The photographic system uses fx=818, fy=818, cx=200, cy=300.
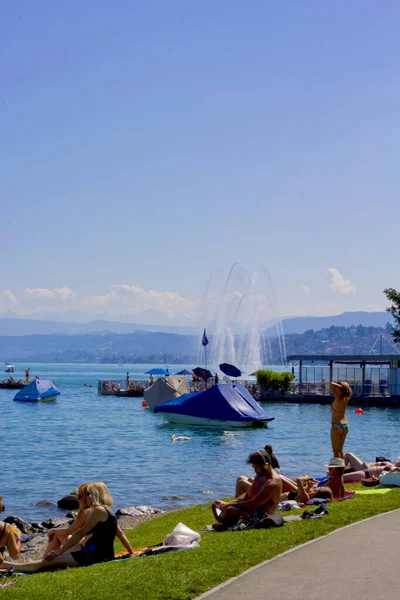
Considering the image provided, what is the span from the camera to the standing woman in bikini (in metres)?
21.1

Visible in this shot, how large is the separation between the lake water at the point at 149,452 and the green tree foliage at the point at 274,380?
49.9 feet

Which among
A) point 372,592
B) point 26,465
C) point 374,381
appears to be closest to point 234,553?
point 372,592

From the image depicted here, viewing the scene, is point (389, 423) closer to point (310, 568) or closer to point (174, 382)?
point (174, 382)

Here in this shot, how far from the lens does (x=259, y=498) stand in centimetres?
1481

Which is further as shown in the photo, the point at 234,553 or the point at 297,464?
the point at 297,464

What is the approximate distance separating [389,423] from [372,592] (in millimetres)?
54463

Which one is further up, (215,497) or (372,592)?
(372,592)

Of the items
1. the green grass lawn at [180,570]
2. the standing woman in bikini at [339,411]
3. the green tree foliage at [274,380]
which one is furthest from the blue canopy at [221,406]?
the green grass lawn at [180,570]

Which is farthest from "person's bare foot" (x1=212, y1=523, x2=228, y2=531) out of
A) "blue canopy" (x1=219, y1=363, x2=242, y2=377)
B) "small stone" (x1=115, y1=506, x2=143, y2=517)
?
"blue canopy" (x1=219, y1=363, x2=242, y2=377)

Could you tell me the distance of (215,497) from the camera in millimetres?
27938

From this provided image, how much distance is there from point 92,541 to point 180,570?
227 centimetres

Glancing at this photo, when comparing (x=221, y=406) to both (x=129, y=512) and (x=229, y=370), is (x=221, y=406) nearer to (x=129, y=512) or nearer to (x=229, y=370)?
(x=229, y=370)

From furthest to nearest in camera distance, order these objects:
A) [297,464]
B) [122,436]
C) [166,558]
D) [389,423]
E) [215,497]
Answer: [389,423] → [122,436] → [297,464] → [215,497] → [166,558]

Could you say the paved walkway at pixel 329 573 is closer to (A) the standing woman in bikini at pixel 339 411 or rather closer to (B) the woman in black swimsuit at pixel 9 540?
(B) the woman in black swimsuit at pixel 9 540
